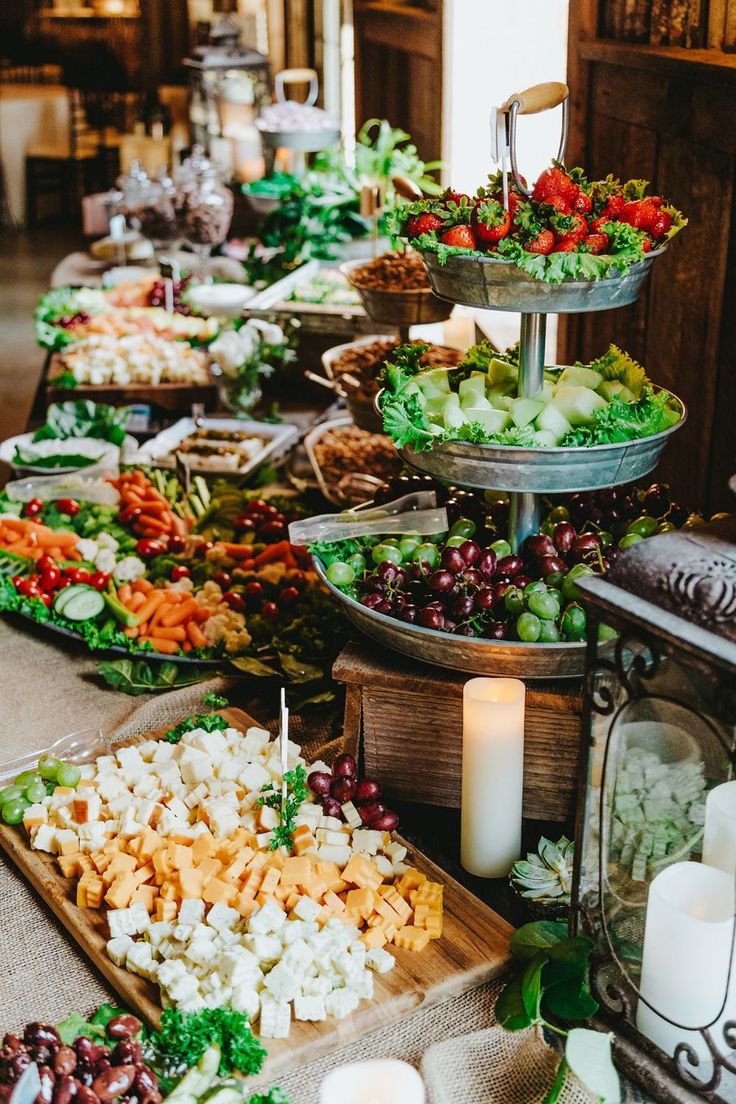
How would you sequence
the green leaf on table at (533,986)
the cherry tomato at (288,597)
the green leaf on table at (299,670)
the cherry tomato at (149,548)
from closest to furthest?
the green leaf on table at (533,986) → the green leaf on table at (299,670) → the cherry tomato at (288,597) → the cherry tomato at (149,548)

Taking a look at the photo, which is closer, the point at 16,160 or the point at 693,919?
the point at 693,919

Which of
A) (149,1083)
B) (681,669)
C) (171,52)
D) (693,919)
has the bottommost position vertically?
(149,1083)

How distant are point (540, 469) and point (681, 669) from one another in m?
0.64

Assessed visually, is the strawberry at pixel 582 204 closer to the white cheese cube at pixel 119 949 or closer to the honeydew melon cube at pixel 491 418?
the honeydew melon cube at pixel 491 418

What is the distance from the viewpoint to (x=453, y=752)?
225 cm

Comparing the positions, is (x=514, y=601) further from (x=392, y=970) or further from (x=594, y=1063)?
(x=594, y=1063)

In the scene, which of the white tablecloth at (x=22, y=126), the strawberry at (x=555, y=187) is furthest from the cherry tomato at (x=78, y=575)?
the white tablecloth at (x=22, y=126)

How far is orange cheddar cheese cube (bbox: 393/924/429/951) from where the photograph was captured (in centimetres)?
189

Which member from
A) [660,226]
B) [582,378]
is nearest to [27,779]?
[582,378]

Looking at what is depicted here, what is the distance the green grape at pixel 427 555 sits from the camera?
7.56 ft

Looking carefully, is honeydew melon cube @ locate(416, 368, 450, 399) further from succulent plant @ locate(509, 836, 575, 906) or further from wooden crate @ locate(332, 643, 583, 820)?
succulent plant @ locate(509, 836, 575, 906)

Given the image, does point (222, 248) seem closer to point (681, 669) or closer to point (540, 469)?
point (540, 469)

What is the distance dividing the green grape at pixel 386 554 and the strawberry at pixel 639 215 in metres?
0.71

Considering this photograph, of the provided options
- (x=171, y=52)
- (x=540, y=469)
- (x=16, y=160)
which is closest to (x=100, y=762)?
(x=540, y=469)
